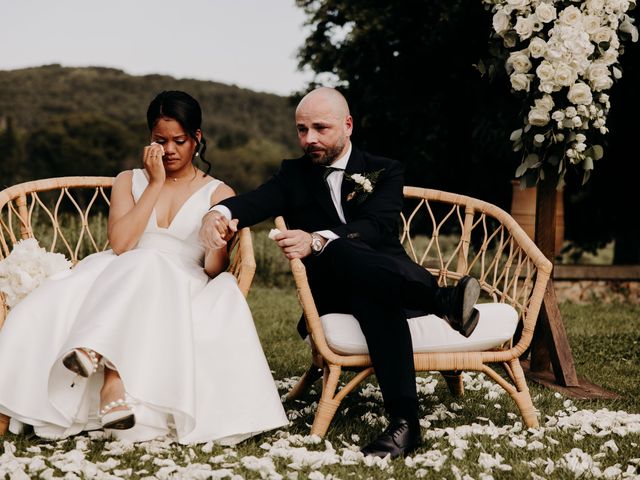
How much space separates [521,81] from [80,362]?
281 centimetres

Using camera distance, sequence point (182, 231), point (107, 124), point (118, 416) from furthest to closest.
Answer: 1. point (107, 124)
2. point (182, 231)
3. point (118, 416)

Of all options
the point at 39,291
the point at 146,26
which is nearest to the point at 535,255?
the point at 39,291

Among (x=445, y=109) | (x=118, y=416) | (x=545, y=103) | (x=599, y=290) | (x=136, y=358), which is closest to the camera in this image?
(x=118, y=416)

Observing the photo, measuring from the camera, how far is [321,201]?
3.64 m

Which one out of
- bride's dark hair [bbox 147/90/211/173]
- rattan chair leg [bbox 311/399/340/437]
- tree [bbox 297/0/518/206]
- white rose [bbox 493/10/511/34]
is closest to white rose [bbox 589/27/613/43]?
white rose [bbox 493/10/511/34]

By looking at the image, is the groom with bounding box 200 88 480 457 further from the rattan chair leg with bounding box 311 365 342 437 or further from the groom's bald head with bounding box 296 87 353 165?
the rattan chair leg with bounding box 311 365 342 437

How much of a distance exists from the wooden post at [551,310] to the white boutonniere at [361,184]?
52.8 inches

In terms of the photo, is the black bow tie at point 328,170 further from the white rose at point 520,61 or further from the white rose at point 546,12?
the white rose at point 546,12

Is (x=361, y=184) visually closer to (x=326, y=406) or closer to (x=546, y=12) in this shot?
(x=326, y=406)

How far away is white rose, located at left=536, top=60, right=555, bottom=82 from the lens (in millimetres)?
4066

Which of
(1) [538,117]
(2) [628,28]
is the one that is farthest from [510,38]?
(2) [628,28]

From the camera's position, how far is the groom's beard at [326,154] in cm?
364

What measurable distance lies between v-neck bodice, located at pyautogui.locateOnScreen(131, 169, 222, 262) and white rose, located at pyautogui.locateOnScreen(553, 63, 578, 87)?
2.03 metres

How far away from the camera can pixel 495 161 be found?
10062mm
